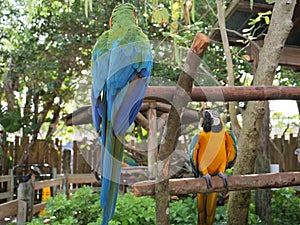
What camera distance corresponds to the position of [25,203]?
2719mm

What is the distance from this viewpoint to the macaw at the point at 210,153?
1560mm

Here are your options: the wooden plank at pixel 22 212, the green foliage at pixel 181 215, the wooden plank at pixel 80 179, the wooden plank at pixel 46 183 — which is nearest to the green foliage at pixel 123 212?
the green foliage at pixel 181 215

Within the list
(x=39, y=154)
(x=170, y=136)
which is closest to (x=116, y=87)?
(x=170, y=136)

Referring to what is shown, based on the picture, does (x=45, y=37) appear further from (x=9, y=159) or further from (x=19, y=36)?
(x=9, y=159)

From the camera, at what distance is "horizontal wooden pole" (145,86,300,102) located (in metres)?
1.07

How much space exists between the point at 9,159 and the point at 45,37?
68.0 inches

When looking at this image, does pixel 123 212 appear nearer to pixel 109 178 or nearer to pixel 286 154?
pixel 109 178

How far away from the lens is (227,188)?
1258mm

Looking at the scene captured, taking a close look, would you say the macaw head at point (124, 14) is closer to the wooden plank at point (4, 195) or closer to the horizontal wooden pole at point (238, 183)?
the horizontal wooden pole at point (238, 183)

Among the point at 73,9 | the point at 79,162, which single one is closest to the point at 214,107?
the point at 73,9

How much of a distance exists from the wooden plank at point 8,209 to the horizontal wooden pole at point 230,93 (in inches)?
72.0

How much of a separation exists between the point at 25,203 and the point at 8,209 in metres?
0.16

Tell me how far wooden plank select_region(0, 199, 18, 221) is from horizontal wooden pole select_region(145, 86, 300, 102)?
1.83 metres

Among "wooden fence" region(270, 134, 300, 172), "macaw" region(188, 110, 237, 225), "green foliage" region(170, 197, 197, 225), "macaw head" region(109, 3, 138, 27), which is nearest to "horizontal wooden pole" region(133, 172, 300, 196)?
"macaw" region(188, 110, 237, 225)
